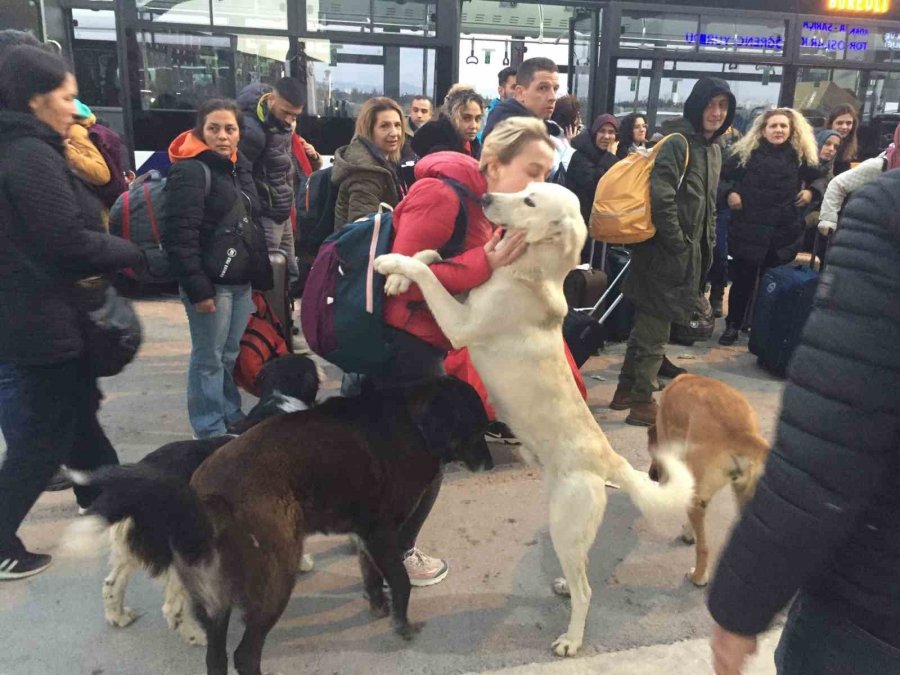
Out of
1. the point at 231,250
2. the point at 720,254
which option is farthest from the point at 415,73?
the point at 231,250

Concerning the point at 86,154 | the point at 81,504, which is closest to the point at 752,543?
the point at 81,504

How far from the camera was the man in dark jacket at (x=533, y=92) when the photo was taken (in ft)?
13.1

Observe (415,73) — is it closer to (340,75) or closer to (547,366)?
(340,75)

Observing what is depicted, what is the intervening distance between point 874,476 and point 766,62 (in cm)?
837

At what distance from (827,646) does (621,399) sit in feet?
12.6

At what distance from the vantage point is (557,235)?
2.28 m

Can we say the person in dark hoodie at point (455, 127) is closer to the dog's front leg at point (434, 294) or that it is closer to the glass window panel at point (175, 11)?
the dog's front leg at point (434, 294)

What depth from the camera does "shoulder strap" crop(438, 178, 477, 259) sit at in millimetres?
2408

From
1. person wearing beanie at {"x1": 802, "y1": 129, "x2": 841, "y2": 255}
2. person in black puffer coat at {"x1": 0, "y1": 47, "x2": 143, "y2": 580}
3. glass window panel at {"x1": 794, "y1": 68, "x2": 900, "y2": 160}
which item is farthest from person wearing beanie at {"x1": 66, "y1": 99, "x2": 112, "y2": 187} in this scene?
glass window panel at {"x1": 794, "y1": 68, "x2": 900, "y2": 160}

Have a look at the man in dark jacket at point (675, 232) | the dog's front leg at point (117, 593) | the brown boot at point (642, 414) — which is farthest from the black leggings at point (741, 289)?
the dog's front leg at point (117, 593)

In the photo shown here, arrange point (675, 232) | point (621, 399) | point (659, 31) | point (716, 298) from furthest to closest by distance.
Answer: point (659, 31) → point (716, 298) → point (621, 399) → point (675, 232)

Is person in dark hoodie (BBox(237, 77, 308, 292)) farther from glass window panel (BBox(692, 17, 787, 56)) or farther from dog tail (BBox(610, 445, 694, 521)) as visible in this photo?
glass window panel (BBox(692, 17, 787, 56))

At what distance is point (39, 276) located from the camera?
8.71 ft

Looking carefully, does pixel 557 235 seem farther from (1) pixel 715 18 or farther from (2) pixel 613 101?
(1) pixel 715 18
